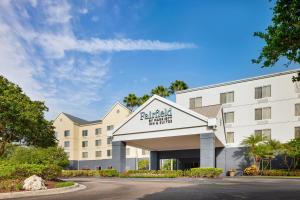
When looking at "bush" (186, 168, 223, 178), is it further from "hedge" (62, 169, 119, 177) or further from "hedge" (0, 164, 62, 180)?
"hedge" (0, 164, 62, 180)

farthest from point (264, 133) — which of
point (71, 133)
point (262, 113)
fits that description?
point (71, 133)

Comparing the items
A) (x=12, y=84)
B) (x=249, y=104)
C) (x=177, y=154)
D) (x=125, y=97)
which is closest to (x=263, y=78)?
(x=249, y=104)

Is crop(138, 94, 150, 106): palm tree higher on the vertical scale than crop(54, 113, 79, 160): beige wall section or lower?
higher

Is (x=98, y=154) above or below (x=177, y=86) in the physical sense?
below

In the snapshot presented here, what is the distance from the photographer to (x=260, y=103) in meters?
46.4

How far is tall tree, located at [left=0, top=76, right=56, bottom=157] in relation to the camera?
101 ft

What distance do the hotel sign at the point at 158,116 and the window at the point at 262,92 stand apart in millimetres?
14494

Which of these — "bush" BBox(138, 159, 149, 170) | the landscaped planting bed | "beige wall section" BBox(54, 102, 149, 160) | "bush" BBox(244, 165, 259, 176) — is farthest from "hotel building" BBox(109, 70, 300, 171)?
"beige wall section" BBox(54, 102, 149, 160)

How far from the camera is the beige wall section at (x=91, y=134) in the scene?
242ft

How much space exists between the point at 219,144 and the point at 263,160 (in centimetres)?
571

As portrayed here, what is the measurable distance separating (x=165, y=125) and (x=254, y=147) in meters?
12.1

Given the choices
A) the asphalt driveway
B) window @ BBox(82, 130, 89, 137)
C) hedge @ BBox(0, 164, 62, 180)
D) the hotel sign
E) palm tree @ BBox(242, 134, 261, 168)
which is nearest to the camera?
→ the asphalt driveway

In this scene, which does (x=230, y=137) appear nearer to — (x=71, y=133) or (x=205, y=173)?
(x=205, y=173)

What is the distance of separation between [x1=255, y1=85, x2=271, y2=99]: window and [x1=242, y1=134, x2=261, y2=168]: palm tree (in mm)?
5589
